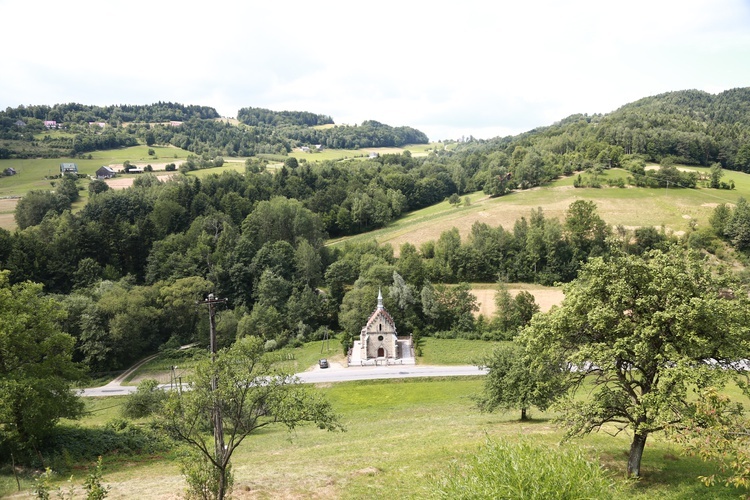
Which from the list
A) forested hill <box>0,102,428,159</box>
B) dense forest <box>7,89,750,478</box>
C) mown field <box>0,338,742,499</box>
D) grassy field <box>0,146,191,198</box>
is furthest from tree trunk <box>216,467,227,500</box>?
forested hill <box>0,102,428,159</box>

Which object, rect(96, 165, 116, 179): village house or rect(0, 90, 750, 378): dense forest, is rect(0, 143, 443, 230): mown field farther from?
rect(0, 90, 750, 378): dense forest

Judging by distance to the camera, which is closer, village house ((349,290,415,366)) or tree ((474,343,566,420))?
tree ((474,343,566,420))

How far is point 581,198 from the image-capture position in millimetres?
96688

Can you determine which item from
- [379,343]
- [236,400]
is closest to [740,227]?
[379,343]

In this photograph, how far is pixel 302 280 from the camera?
73250 millimetres

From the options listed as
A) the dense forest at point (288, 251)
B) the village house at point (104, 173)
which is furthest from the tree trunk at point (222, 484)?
the village house at point (104, 173)

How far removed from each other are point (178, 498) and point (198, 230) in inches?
2764

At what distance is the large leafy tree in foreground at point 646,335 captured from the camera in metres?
14.4

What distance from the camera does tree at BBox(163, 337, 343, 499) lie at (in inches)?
527

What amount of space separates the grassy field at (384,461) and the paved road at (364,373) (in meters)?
12.2

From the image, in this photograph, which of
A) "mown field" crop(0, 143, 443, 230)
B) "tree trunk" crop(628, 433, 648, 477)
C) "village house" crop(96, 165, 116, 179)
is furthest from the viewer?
"village house" crop(96, 165, 116, 179)

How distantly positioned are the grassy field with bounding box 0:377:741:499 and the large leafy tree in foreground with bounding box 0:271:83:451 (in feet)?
→ 9.12

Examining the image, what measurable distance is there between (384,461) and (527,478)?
12098 millimetres

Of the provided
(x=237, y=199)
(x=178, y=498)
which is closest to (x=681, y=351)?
Answer: (x=178, y=498)
